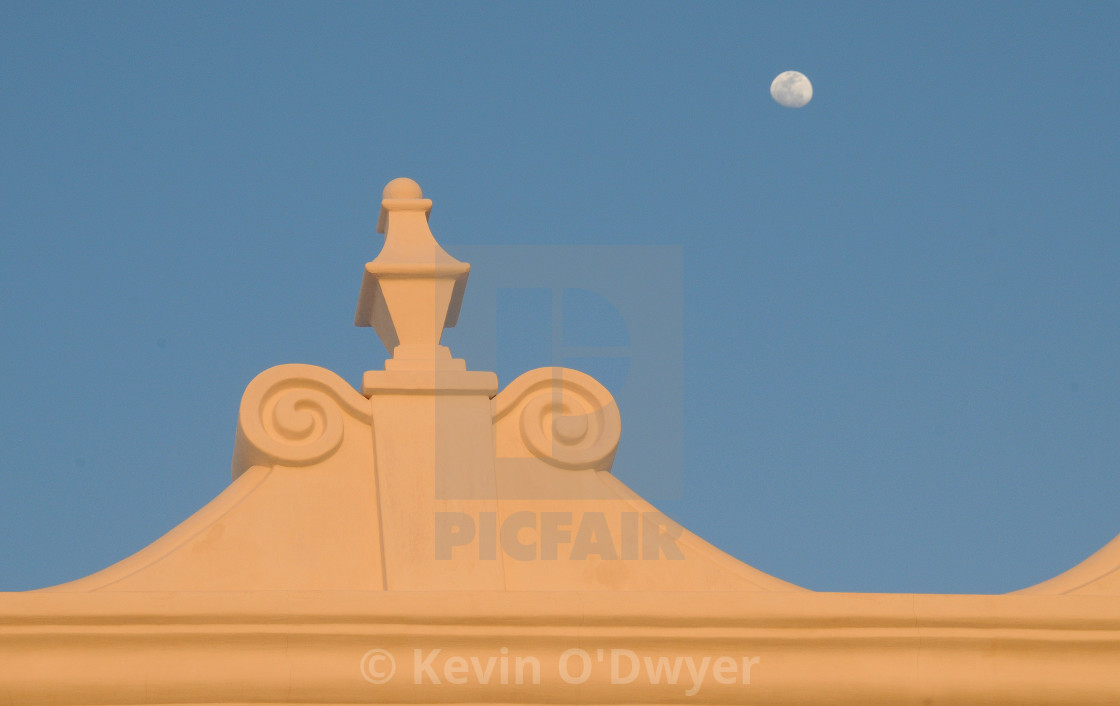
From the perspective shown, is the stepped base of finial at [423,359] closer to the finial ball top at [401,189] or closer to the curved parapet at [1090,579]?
the finial ball top at [401,189]

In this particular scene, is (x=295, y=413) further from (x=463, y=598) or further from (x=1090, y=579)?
(x=1090, y=579)

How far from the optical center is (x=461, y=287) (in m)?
5.09

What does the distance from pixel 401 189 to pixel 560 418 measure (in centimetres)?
130

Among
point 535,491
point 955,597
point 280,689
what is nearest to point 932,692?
point 955,597

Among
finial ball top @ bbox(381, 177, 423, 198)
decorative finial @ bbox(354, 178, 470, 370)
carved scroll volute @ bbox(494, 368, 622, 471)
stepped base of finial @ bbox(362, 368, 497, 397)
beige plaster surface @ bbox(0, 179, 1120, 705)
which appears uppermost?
finial ball top @ bbox(381, 177, 423, 198)

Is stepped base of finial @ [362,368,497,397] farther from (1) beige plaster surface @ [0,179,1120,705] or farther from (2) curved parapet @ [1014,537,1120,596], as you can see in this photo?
(2) curved parapet @ [1014,537,1120,596]

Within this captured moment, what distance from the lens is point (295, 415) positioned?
4.72 m

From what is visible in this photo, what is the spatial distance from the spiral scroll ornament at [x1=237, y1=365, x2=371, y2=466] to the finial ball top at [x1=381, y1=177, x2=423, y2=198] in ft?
3.19

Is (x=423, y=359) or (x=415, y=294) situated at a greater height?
(x=415, y=294)

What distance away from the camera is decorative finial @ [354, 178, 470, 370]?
4938 mm

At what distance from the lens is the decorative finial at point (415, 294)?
16.2 ft

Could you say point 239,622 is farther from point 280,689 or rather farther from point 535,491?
point 535,491

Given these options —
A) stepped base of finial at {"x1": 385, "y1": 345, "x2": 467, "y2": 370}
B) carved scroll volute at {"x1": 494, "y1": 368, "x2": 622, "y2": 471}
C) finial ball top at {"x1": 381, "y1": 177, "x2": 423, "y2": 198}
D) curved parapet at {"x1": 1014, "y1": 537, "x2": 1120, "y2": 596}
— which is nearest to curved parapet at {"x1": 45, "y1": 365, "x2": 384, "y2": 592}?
stepped base of finial at {"x1": 385, "y1": 345, "x2": 467, "y2": 370}

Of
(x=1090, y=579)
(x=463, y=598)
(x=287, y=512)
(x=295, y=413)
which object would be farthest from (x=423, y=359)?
(x=1090, y=579)
